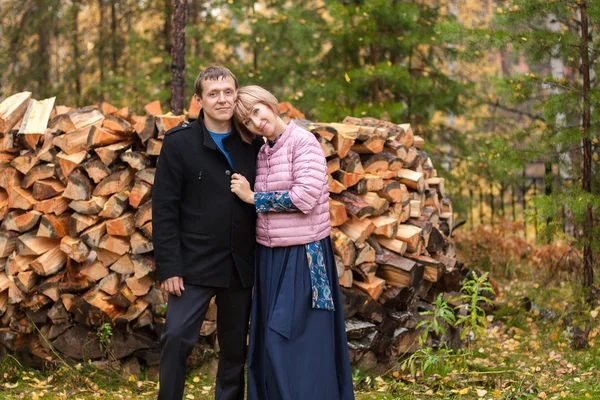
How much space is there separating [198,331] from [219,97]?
3.75 ft

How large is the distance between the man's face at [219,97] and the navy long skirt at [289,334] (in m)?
0.69

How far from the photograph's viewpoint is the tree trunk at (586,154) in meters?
5.27

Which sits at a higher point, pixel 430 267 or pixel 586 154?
pixel 586 154

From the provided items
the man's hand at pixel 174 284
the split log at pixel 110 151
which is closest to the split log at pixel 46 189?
the split log at pixel 110 151

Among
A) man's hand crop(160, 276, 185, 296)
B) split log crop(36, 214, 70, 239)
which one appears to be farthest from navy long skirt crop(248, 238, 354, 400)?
split log crop(36, 214, 70, 239)

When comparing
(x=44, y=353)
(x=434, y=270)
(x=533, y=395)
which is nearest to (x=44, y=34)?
(x=44, y=353)

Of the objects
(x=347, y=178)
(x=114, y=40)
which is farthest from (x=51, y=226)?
(x=114, y=40)

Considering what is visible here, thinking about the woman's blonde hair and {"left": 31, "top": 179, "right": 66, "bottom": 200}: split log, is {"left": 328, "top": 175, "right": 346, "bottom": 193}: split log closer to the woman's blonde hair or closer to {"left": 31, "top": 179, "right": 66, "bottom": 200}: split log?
the woman's blonde hair

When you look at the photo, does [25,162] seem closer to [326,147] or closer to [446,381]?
[326,147]

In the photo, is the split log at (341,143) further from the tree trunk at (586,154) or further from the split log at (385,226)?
the tree trunk at (586,154)

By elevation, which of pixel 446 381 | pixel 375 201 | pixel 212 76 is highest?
pixel 212 76

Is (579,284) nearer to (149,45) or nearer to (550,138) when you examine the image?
(550,138)

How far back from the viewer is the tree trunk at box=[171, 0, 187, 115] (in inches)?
234

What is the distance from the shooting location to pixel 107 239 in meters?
4.25
